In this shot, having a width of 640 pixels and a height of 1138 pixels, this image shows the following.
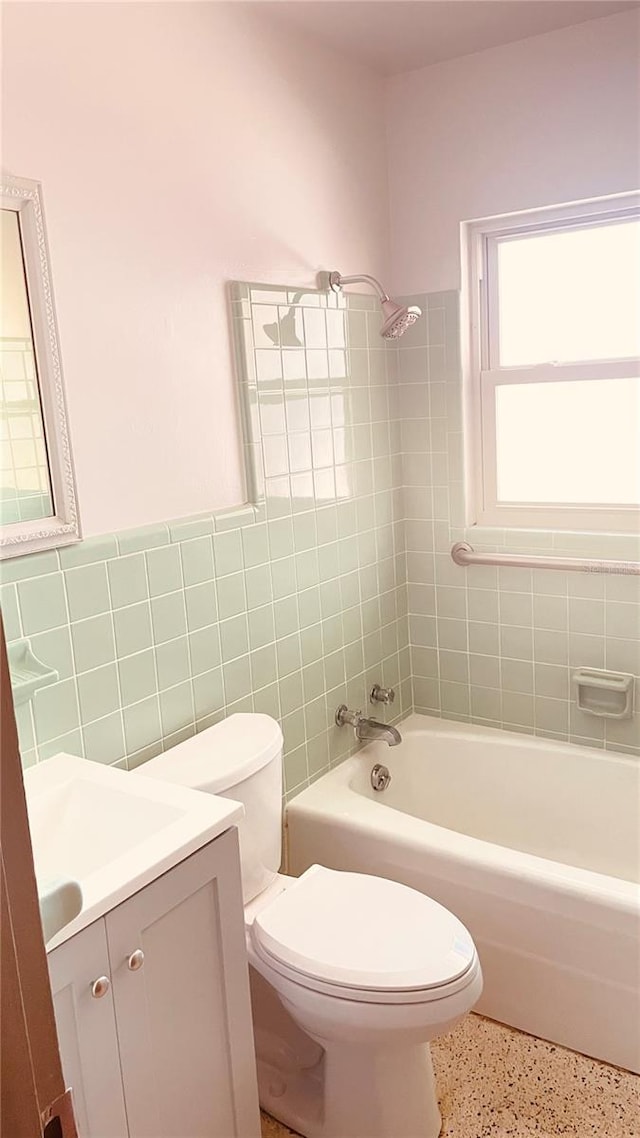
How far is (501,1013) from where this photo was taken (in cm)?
205

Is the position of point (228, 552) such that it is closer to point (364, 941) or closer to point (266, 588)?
point (266, 588)

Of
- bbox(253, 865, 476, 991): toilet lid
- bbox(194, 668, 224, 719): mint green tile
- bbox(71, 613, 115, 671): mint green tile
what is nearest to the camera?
bbox(253, 865, 476, 991): toilet lid

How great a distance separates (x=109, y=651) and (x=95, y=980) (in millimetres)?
697

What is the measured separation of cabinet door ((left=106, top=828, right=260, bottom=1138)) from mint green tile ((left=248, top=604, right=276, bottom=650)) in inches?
29.4

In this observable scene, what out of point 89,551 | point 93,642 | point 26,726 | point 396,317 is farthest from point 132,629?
point 396,317

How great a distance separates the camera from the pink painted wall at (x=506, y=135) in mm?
2211

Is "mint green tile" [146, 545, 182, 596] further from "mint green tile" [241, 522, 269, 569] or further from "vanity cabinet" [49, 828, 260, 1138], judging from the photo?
"vanity cabinet" [49, 828, 260, 1138]

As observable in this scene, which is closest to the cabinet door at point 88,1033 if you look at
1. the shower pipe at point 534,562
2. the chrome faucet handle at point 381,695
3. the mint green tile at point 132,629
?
the mint green tile at point 132,629

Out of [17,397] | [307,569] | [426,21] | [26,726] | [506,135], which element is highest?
[426,21]

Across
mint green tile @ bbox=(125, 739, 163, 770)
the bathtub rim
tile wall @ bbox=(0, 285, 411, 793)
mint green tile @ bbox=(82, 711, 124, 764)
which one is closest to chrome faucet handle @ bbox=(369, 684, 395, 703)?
tile wall @ bbox=(0, 285, 411, 793)

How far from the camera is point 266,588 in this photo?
7.16 ft

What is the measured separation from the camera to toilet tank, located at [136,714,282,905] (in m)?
1.73

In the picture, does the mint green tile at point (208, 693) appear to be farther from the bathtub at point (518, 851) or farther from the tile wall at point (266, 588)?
the bathtub at point (518, 851)

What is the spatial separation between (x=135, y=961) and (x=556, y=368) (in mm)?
1987
